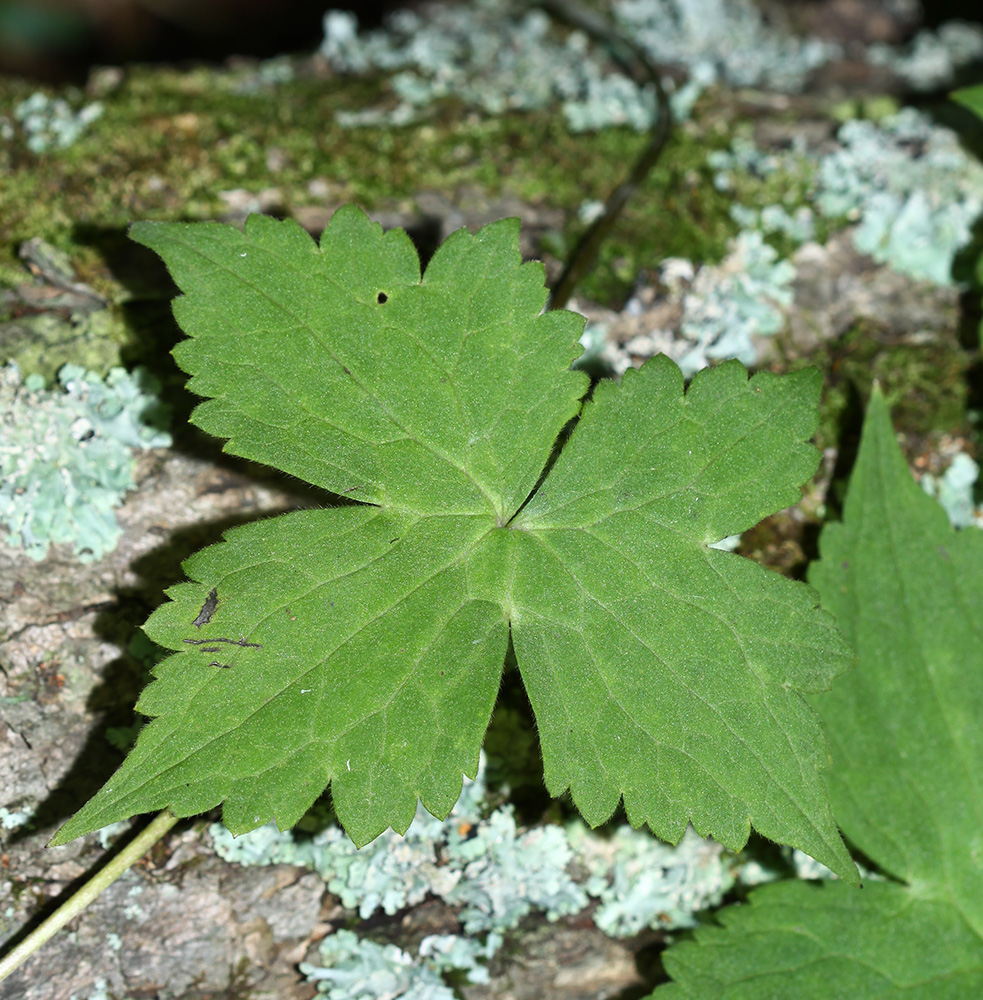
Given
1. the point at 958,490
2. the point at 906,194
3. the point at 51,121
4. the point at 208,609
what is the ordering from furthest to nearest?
the point at 906,194
the point at 51,121
the point at 958,490
the point at 208,609

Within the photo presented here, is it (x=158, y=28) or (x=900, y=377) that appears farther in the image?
(x=158, y=28)

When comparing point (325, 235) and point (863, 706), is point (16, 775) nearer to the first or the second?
point (325, 235)

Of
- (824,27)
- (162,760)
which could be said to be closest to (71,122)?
(162,760)

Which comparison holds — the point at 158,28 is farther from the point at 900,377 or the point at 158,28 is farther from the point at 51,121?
the point at 900,377

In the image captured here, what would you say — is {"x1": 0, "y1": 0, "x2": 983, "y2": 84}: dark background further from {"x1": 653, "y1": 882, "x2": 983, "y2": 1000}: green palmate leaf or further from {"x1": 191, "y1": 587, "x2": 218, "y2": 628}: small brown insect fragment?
{"x1": 653, "y1": 882, "x2": 983, "y2": 1000}: green palmate leaf

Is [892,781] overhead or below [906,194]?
below

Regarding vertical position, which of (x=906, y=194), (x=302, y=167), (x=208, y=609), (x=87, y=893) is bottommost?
(x=87, y=893)

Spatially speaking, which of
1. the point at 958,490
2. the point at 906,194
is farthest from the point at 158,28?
the point at 958,490

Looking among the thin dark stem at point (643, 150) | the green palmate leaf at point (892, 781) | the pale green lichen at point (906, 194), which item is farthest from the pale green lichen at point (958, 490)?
the thin dark stem at point (643, 150)
